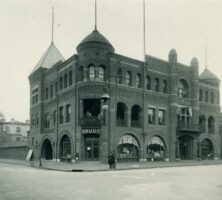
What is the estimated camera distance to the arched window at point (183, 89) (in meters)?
47.7

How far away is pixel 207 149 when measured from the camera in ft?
171

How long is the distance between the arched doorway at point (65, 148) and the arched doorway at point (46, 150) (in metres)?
6.62

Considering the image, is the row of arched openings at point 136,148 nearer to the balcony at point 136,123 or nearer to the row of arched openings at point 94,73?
the balcony at point 136,123

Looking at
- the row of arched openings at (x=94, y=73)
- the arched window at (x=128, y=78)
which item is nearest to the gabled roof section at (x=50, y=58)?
the row of arched openings at (x=94, y=73)

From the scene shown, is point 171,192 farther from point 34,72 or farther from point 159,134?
point 34,72

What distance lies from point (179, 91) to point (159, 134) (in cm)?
705

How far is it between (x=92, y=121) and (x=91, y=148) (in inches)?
112

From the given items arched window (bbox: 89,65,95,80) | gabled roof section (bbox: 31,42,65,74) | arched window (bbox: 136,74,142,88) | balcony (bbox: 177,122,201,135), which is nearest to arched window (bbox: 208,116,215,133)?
balcony (bbox: 177,122,201,135)

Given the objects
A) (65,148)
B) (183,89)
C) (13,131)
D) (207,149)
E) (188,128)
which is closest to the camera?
(65,148)

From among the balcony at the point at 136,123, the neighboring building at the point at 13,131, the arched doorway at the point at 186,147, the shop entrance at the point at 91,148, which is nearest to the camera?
the shop entrance at the point at 91,148

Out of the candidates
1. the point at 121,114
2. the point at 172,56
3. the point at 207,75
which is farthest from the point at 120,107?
the point at 207,75

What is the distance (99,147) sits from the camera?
38000 mm

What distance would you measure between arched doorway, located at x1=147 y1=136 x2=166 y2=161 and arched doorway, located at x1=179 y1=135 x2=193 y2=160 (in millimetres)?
3912

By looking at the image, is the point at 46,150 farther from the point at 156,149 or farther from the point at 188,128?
the point at 188,128
